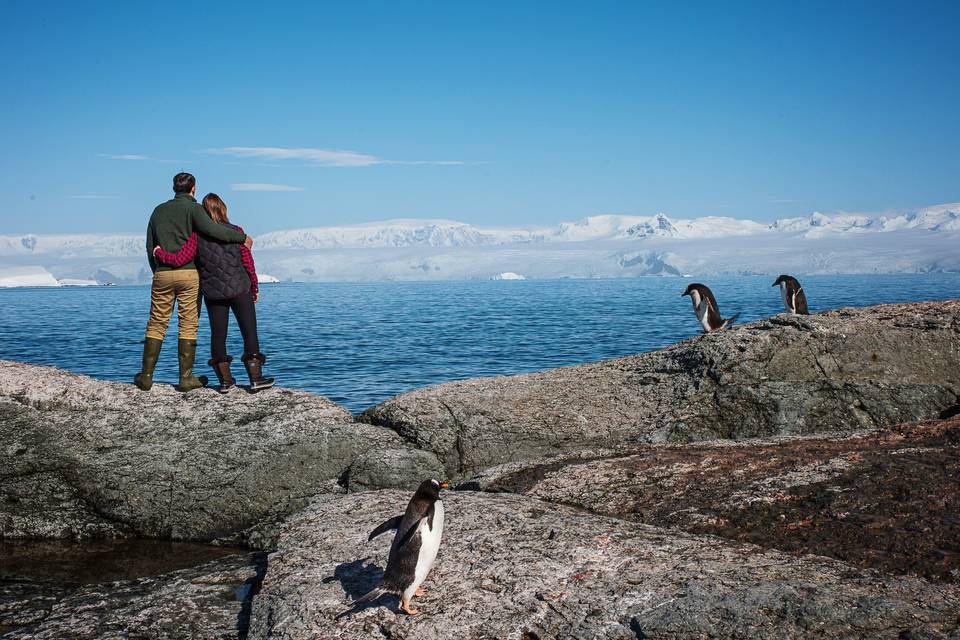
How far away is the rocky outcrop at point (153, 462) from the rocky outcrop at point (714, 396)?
0.75 metres

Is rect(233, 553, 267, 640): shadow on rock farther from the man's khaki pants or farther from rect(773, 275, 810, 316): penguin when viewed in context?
rect(773, 275, 810, 316): penguin

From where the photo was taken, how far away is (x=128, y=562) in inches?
317

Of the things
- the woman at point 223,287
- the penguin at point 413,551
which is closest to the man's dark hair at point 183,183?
the woman at point 223,287

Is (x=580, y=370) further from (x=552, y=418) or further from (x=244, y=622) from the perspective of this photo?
(x=244, y=622)

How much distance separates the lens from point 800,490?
6496 millimetres

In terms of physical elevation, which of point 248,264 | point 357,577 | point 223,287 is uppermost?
point 248,264

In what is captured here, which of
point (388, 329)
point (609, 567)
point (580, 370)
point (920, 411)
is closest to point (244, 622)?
point (609, 567)

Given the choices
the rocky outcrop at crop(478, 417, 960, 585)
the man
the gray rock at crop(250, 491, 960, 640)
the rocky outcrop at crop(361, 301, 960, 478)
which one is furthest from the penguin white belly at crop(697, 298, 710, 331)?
the gray rock at crop(250, 491, 960, 640)

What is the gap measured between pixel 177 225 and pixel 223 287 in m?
0.90

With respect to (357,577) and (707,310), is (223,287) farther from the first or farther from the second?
(707,310)

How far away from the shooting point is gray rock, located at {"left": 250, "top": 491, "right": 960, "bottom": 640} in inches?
185

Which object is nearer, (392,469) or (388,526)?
(388,526)

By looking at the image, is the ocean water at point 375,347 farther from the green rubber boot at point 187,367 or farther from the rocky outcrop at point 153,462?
the rocky outcrop at point 153,462

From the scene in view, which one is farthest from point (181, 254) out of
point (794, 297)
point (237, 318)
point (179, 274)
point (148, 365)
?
point (794, 297)
